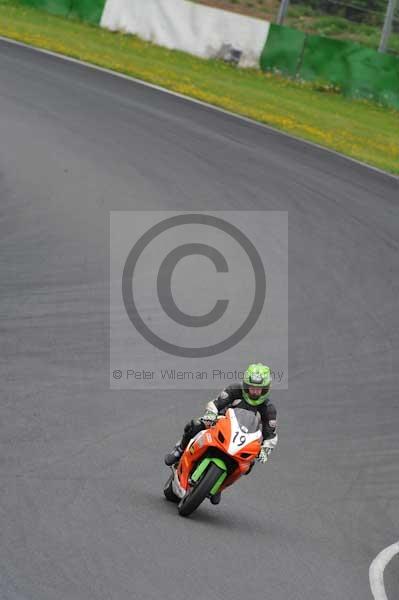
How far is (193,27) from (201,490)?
95.7 feet

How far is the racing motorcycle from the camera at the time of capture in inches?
352

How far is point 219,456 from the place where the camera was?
29.6 feet

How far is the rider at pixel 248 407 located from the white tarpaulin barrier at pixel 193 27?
27206mm

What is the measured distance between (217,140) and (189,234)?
21.7 ft

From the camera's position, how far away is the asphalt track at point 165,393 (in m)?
8.15

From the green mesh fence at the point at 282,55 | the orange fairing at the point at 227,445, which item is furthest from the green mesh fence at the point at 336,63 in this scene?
the orange fairing at the point at 227,445

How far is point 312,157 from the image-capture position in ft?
80.8

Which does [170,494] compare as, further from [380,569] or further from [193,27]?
[193,27]

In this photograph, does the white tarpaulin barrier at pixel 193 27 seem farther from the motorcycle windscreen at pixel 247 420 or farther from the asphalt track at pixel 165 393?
the motorcycle windscreen at pixel 247 420

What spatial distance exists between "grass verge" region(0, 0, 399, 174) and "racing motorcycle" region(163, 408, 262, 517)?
17.3 m

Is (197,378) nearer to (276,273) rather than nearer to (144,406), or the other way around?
(144,406)

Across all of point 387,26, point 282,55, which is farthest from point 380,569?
point 282,55

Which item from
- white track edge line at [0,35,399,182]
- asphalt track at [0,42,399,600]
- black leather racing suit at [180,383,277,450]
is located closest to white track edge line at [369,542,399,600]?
asphalt track at [0,42,399,600]

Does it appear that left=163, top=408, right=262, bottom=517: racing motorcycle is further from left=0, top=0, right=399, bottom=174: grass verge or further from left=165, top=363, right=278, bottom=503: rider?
left=0, top=0, right=399, bottom=174: grass verge
